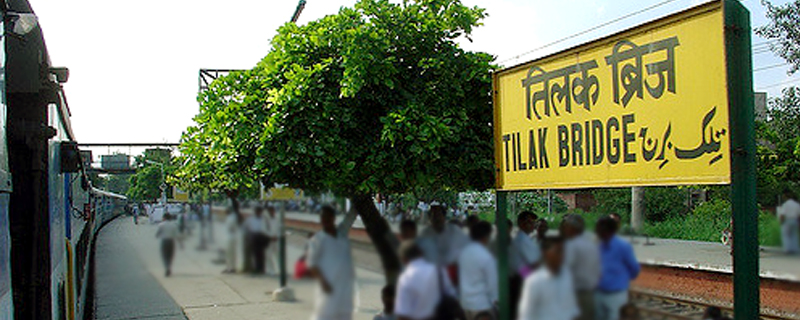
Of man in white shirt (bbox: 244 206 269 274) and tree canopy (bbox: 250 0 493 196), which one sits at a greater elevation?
tree canopy (bbox: 250 0 493 196)

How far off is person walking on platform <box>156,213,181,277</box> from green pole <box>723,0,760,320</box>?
1.80 m

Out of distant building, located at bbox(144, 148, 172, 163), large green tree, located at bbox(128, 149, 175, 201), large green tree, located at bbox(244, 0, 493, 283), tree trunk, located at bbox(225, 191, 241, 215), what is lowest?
tree trunk, located at bbox(225, 191, 241, 215)

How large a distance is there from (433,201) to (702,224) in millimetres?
1919

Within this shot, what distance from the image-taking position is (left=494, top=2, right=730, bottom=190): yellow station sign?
2307 mm

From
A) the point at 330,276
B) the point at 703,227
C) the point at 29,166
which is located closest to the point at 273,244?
the point at 330,276

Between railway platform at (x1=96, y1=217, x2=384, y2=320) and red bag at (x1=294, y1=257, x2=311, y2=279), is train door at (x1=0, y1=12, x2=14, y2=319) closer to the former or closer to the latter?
railway platform at (x1=96, y1=217, x2=384, y2=320)

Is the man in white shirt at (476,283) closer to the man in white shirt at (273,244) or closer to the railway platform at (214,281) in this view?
the railway platform at (214,281)

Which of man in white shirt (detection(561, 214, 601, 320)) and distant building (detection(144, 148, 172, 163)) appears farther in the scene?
distant building (detection(144, 148, 172, 163))

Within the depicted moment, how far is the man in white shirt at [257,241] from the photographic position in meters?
1.11

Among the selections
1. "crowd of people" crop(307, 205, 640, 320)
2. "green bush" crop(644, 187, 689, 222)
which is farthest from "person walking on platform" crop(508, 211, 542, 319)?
"green bush" crop(644, 187, 689, 222)

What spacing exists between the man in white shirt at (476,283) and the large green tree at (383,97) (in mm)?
1257

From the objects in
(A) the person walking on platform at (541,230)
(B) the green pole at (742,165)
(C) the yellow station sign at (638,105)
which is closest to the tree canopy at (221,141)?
(A) the person walking on platform at (541,230)

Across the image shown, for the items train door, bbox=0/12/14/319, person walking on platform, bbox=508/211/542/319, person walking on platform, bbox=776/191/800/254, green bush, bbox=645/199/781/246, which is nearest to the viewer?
person walking on platform, bbox=508/211/542/319

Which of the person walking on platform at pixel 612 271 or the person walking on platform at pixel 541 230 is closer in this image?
the person walking on platform at pixel 612 271
